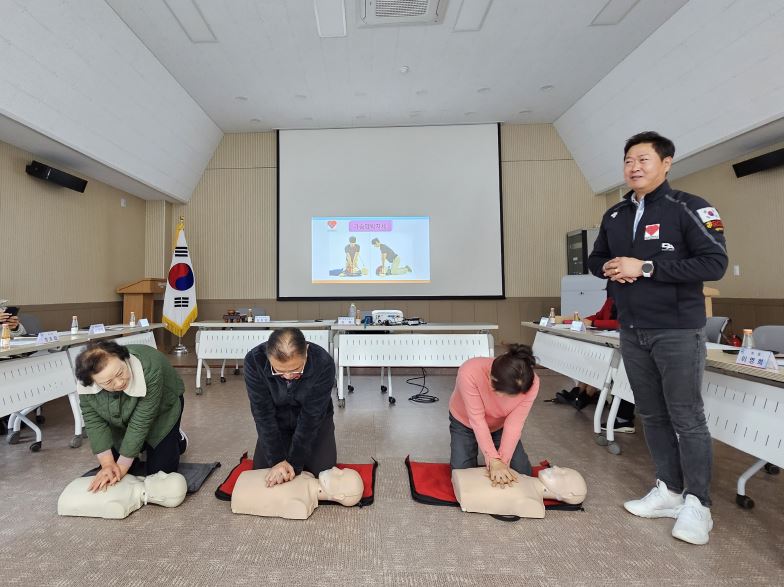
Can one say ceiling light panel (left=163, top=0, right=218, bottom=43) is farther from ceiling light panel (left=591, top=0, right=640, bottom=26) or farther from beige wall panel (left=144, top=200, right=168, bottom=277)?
ceiling light panel (left=591, top=0, right=640, bottom=26)

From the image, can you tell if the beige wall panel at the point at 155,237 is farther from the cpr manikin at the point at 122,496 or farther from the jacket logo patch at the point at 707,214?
the jacket logo patch at the point at 707,214

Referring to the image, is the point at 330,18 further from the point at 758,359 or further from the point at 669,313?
the point at 758,359

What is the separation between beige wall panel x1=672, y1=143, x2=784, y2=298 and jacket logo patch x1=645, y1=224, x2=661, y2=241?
3.52 meters

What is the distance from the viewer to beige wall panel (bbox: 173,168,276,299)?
609 cm

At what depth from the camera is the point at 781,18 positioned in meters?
2.89

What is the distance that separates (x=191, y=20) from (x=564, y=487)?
4786 millimetres

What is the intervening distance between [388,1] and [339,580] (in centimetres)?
420

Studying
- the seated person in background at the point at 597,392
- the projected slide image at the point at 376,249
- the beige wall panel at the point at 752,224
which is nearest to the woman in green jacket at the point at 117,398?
the seated person in background at the point at 597,392

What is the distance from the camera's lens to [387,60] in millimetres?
4402

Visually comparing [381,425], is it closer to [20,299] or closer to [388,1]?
[388,1]

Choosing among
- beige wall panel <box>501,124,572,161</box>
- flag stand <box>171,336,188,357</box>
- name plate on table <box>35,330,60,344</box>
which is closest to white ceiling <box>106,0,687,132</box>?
beige wall panel <box>501,124,572,161</box>

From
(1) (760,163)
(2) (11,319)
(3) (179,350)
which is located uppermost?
Answer: (1) (760,163)

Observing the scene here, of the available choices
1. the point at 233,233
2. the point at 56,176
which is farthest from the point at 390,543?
the point at 233,233

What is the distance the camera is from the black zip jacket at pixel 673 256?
1.39 meters
